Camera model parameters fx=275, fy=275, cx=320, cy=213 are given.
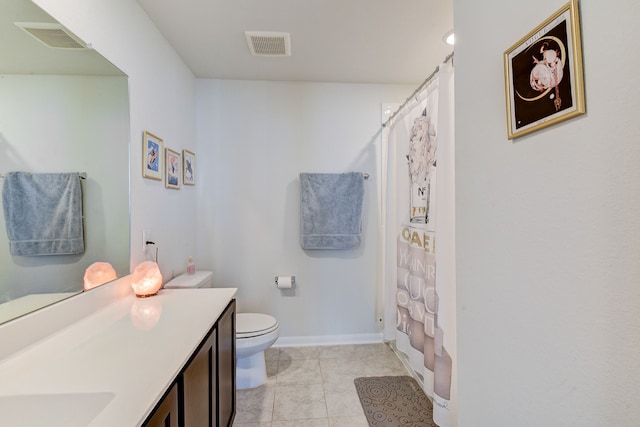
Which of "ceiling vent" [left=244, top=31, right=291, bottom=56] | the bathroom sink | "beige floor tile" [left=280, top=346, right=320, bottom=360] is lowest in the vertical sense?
"beige floor tile" [left=280, top=346, right=320, bottom=360]

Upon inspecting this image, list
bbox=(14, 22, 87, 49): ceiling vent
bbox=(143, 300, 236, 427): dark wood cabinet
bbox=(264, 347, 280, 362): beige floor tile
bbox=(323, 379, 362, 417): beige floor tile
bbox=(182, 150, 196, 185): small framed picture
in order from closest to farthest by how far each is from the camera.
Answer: bbox=(143, 300, 236, 427): dark wood cabinet → bbox=(14, 22, 87, 49): ceiling vent → bbox=(323, 379, 362, 417): beige floor tile → bbox=(182, 150, 196, 185): small framed picture → bbox=(264, 347, 280, 362): beige floor tile

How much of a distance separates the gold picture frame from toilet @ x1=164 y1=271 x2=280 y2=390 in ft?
5.86

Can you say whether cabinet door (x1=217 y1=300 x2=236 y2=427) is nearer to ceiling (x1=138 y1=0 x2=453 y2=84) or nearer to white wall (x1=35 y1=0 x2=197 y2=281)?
white wall (x1=35 y1=0 x2=197 y2=281)

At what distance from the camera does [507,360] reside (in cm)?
75

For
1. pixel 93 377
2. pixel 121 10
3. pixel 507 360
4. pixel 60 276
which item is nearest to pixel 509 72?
pixel 507 360

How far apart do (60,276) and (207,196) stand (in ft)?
4.68

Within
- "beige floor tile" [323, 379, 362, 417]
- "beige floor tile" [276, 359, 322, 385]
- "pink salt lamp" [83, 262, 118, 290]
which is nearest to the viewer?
"pink salt lamp" [83, 262, 118, 290]

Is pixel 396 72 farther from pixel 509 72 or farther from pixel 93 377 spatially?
pixel 93 377

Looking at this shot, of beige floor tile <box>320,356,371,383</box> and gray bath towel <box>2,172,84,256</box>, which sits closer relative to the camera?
gray bath towel <box>2,172,84,256</box>

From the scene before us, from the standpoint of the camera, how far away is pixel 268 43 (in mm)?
1932

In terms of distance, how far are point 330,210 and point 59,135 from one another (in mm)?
1775

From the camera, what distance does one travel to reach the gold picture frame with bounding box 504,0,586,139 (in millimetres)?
552

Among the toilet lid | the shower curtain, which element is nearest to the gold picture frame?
the shower curtain

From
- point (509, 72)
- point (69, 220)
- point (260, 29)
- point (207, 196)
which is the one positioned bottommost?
point (69, 220)
